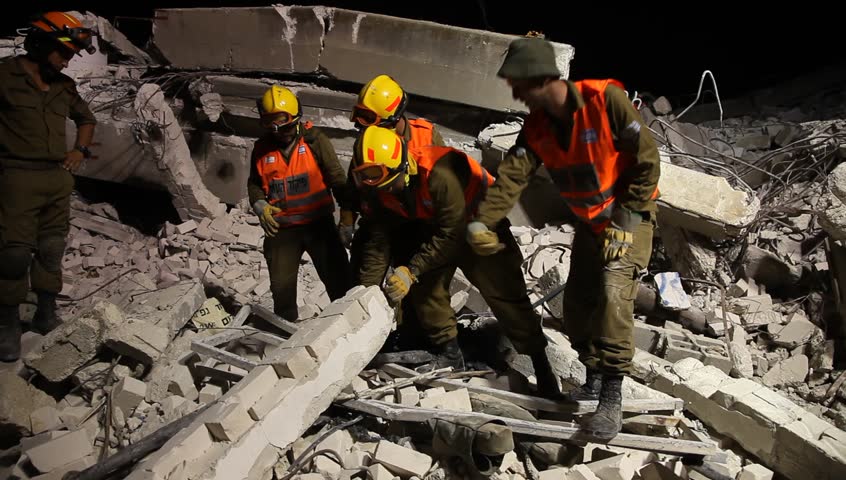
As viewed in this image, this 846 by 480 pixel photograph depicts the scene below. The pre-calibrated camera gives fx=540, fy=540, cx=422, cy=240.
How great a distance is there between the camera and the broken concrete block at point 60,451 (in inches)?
115

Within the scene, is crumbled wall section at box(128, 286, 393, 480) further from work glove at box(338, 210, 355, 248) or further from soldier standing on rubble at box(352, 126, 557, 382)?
work glove at box(338, 210, 355, 248)

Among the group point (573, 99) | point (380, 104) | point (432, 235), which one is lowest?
point (432, 235)

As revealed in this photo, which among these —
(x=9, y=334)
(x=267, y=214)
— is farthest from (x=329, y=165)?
(x=9, y=334)

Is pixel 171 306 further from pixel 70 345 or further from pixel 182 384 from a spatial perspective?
pixel 182 384

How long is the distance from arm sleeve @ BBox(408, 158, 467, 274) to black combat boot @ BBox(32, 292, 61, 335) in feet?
10.4

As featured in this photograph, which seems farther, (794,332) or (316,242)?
(794,332)

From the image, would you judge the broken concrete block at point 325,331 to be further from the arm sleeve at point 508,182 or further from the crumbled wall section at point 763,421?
the crumbled wall section at point 763,421

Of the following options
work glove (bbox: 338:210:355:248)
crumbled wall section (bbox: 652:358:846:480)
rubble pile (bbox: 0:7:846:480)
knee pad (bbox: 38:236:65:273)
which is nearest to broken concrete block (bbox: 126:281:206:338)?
rubble pile (bbox: 0:7:846:480)

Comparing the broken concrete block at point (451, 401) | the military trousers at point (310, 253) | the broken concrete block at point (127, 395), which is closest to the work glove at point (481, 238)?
the broken concrete block at point (451, 401)

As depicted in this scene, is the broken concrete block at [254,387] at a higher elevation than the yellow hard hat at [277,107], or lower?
lower

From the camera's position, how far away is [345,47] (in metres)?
5.95

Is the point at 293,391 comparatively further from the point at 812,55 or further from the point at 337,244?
the point at 812,55

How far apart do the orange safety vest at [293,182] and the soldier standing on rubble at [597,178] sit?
1386mm

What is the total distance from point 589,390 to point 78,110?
4179mm
